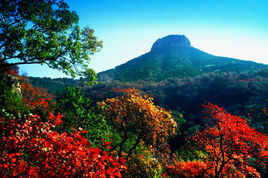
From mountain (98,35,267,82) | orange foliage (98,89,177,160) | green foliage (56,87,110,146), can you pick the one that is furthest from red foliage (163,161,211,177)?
mountain (98,35,267,82)

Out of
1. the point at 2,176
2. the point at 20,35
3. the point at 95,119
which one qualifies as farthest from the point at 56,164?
the point at 20,35

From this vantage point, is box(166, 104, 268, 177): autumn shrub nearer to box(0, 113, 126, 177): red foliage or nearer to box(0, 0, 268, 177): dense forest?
box(0, 0, 268, 177): dense forest

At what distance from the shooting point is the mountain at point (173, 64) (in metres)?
65.1

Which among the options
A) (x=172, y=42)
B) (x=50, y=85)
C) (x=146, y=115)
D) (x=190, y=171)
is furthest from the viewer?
(x=172, y=42)

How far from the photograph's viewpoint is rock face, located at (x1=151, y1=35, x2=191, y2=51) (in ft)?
398

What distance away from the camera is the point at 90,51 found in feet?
35.6

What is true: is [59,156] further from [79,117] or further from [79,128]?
[79,117]

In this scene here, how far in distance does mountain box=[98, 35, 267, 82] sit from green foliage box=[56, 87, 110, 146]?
55.0 metres

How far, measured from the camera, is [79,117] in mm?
7809

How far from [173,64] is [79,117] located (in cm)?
8281

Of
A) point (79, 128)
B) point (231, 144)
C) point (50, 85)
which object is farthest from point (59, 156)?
point (50, 85)

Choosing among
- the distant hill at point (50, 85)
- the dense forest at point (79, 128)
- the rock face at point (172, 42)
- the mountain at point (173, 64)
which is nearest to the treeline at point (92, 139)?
the dense forest at point (79, 128)

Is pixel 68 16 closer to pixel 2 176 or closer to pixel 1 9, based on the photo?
pixel 1 9

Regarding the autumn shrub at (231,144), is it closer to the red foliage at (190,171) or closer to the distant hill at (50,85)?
the red foliage at (190,171)
